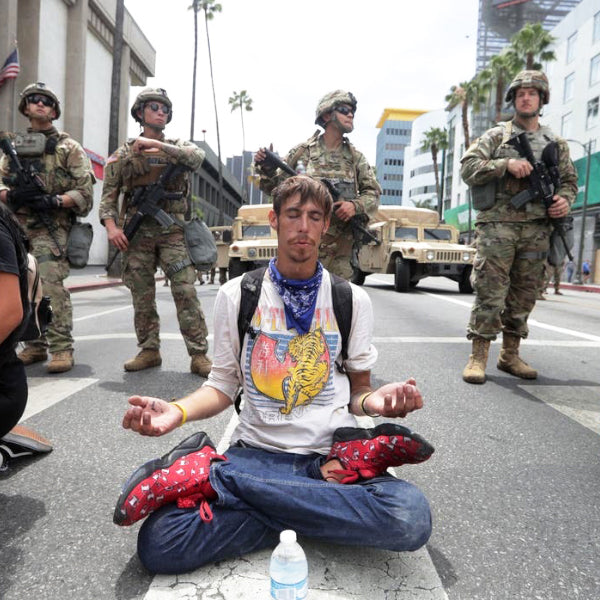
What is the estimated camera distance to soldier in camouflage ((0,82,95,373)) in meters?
4.26

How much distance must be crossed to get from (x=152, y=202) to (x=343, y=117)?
5.24ft

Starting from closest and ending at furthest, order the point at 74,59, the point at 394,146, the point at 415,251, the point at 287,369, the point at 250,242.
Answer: the point at 287,369 < the point at 250,242 < the point at 415,251 < the point at 74,59 < the point at 394,146

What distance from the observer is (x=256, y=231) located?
13.2m

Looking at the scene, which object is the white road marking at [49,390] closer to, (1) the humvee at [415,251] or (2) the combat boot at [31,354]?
(2) the combat boot at [31,354]

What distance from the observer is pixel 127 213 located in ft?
14.3

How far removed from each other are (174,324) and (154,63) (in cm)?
3130

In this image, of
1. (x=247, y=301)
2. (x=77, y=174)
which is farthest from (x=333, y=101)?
(x=247, y=301)

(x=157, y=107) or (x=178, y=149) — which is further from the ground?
(x=157, y=107)

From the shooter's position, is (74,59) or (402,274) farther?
(74,59)

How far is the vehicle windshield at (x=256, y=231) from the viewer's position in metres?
13.1

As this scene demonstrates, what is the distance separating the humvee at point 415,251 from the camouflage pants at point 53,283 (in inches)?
377

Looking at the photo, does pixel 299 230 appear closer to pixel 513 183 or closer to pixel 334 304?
pixel 334 304

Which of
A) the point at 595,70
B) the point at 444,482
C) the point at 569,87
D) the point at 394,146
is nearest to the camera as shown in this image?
the point at 444,482

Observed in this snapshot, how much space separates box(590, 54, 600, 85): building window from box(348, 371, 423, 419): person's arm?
36.7 meters
